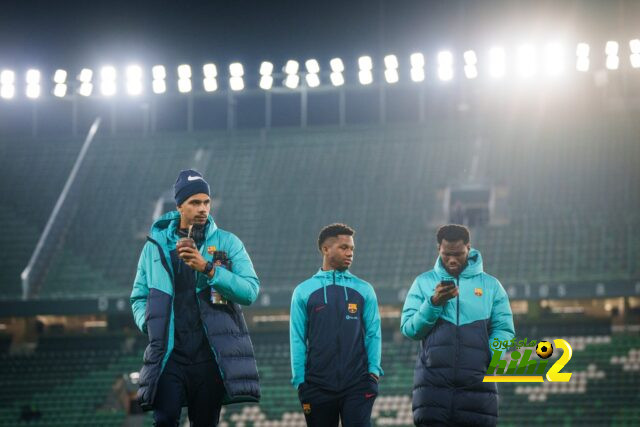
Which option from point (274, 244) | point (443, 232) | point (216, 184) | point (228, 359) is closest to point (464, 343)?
point (443, 232)

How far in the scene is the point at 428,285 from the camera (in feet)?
21.0

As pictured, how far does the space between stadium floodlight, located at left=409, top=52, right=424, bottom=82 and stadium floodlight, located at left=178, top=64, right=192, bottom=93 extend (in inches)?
258

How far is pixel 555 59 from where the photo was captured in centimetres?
3089

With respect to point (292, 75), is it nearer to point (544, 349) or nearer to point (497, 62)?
point (497, 62)

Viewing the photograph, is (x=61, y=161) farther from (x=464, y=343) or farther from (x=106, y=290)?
(x=464, y=343)

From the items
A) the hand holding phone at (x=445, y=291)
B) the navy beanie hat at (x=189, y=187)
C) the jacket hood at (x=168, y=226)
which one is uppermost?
the navy beanie hat at (x=189, y=187)

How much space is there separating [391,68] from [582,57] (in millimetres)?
5293

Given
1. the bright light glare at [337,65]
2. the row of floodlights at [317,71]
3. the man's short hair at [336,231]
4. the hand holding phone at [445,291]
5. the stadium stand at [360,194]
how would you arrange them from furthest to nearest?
the bright light glare at [337,65] < the row of floodlights at [317,71] < the stadium stand at [360,194] < the man's short hair at [336,231] < the hand holding phone at [445,291]

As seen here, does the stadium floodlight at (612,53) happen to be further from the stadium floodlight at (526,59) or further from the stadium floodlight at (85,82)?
the stadium floodlight at (85,82)

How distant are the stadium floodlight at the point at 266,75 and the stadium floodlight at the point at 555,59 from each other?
312 inches

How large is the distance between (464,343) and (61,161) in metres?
27.4

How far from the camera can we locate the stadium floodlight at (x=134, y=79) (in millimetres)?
32938

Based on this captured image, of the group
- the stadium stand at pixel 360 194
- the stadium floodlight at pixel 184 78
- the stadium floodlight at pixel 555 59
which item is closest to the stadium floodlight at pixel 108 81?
the stadium stand at pixel 360 194

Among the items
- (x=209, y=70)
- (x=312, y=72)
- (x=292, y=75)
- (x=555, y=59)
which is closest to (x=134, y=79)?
(x=209, y=70)
